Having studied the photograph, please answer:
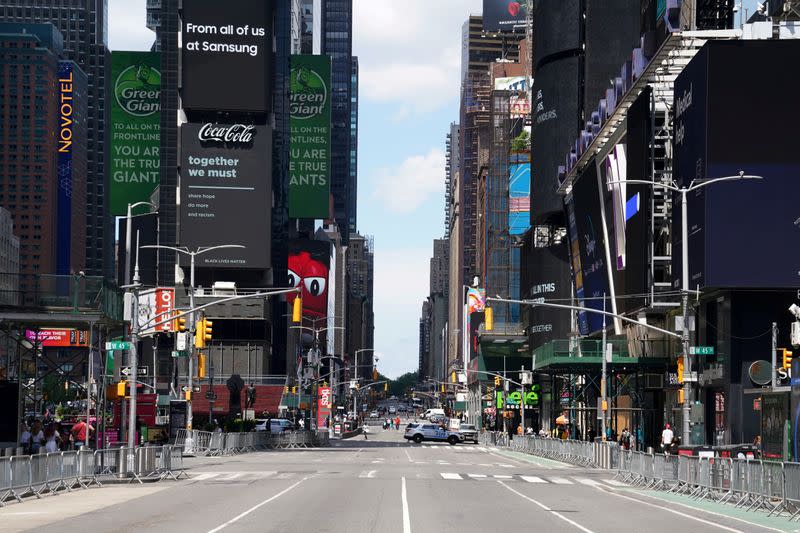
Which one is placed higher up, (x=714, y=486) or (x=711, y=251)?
(x=711, y=251)

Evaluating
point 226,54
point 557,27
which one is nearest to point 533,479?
point 557,27

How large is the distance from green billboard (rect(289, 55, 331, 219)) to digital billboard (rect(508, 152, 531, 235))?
78.0 feet

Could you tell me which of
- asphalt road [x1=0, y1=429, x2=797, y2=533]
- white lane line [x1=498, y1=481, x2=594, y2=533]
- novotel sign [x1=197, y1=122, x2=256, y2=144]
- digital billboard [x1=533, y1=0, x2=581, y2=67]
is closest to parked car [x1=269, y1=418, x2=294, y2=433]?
digital billboard [x1=533, y1=0, x2=581, y2=67]

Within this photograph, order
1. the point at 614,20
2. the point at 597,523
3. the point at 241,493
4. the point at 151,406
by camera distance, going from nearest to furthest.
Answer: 1. the point at 597,523
2. the point at 241,493
3. the point at 151,406
4. the point at 614,20

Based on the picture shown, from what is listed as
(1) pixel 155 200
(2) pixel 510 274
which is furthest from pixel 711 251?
(2) pixel 510 274

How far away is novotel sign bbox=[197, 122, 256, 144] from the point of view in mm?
139500

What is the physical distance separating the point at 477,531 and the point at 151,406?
46.4m

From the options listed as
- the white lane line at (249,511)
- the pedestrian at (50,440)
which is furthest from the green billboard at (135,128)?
the white lane line at (249,511)

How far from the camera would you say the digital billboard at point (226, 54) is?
136 metres

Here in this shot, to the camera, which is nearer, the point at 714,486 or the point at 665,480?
the point at 714,486

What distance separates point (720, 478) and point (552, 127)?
8661 cm

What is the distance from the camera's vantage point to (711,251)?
59844 millimetres

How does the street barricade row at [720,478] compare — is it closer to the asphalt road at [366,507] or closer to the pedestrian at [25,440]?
the asphalt road at [366,507]

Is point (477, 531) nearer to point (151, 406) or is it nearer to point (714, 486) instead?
point (714, 486)
